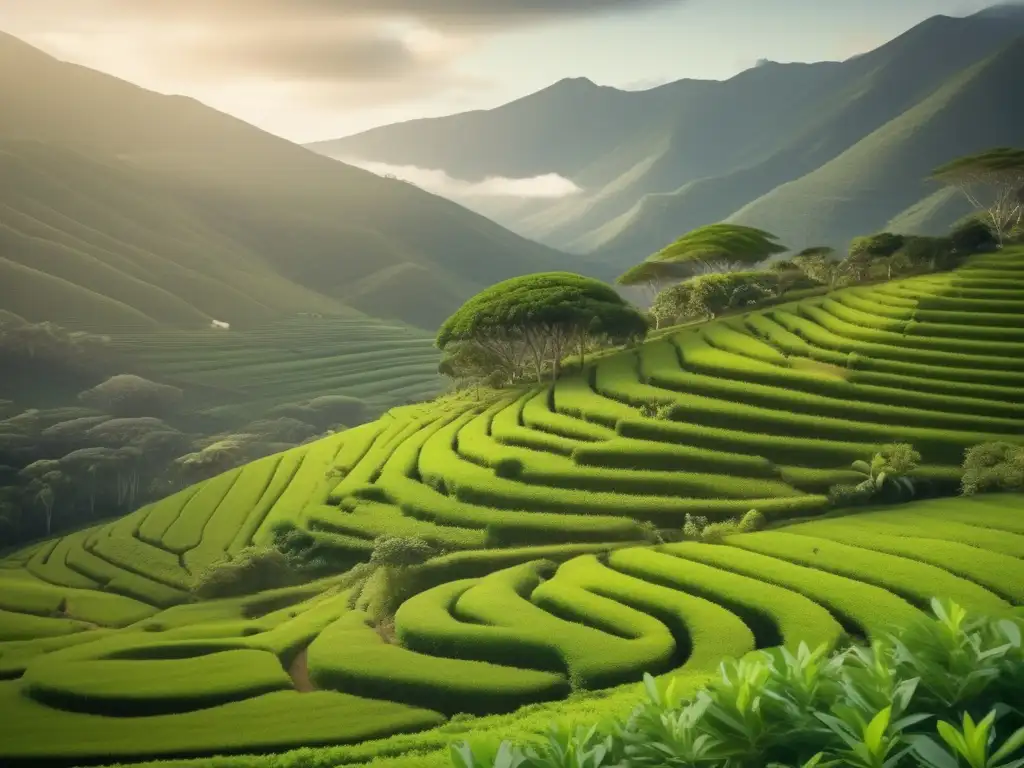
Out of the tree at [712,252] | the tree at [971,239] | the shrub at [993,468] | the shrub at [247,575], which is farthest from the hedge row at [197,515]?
the tree at [971,239]

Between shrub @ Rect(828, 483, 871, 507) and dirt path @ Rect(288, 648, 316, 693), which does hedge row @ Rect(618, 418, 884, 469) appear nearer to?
shrub @ Rect(828, 483, 871, 507)

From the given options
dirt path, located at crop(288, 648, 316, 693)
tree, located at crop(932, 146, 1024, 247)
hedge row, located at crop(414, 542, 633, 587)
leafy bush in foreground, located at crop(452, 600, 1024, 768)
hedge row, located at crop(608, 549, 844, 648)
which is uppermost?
tree, located at crop(932, 146, 1024, 247)

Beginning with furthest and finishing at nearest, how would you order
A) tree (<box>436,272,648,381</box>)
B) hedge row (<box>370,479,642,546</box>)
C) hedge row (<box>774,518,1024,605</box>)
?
tree (<box>436,272,648,381</box>)
hedge row (<box>370,479,642,546</box>)
hedge row (<box>774,518,1024,605</box>)

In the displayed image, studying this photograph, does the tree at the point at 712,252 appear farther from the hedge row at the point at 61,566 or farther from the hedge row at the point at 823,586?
the hedge row at the point at 823,586

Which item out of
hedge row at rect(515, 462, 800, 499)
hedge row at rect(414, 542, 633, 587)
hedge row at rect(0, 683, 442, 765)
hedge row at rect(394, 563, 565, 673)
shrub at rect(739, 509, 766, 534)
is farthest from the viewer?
hedge row at rect(515, 462, 800, 499)

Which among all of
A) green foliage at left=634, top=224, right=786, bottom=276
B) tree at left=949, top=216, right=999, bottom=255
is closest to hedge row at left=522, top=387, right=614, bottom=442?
green foliage at left=634, top=224, right=786, bottom=276

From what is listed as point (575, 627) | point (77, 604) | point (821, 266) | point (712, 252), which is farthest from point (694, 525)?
point (712, 252)

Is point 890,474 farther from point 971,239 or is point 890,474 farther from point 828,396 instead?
point 971,239
